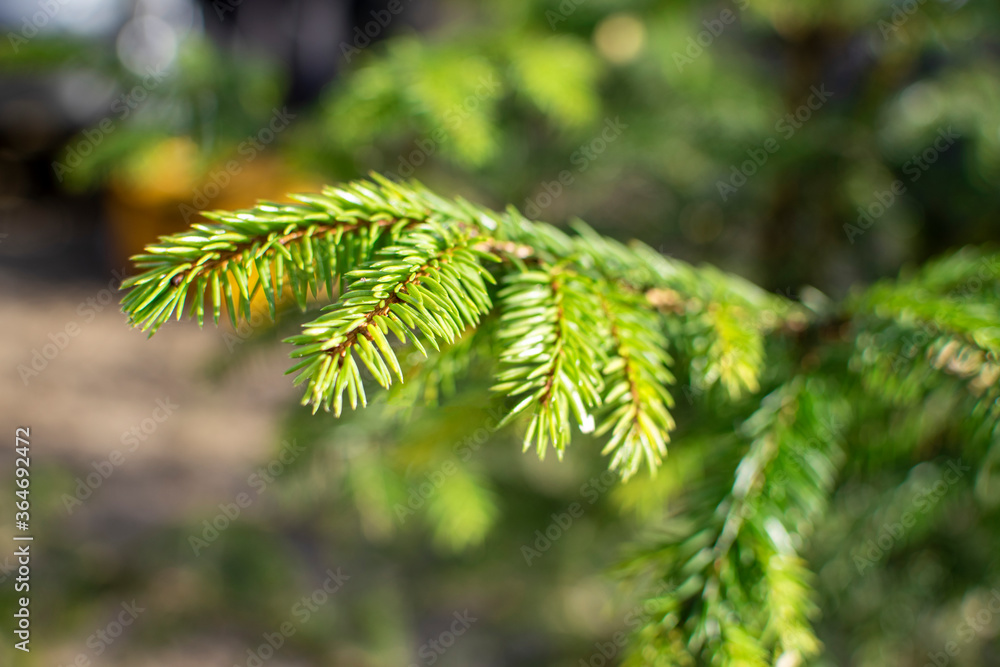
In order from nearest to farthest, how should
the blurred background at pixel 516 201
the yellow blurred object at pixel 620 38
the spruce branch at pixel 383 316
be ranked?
the spruce branch at pixel 383 316 < the blurred background at pixel 516 201 < the yellow blurred object at pixel 620 38

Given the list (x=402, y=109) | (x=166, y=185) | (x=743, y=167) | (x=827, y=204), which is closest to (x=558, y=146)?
(x=743, y=167)

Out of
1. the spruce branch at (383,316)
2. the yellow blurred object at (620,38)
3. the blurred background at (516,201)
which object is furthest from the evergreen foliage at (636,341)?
the yellow blurred object at (620,38)

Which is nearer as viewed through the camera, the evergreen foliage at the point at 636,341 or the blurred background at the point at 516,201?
the evergreen foliage at the point at 636,341

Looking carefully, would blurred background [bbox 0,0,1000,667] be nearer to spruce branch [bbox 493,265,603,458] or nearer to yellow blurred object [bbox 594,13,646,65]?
yellow blurred object [bbox 594,13,646,65]

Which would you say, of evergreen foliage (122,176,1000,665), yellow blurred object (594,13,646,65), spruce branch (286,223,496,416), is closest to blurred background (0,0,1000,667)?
yellow blurred object (594,13,646,65)

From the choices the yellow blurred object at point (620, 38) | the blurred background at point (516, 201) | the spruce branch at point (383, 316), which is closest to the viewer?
the spruce branch at point (383, 316)

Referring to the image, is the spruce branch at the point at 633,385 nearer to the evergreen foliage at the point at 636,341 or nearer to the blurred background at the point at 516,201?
the evergreen foliage at the point at 636,341

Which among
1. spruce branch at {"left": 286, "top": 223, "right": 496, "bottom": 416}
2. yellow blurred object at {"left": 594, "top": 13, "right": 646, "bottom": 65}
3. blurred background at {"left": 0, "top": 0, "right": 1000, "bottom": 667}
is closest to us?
spruce branch at {"left": 286, "top": 223, "right": 496, "bottom": 416}

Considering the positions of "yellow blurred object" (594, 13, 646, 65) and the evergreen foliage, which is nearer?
the evergreen foliage

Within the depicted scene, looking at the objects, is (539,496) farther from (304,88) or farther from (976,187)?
(304,88)
